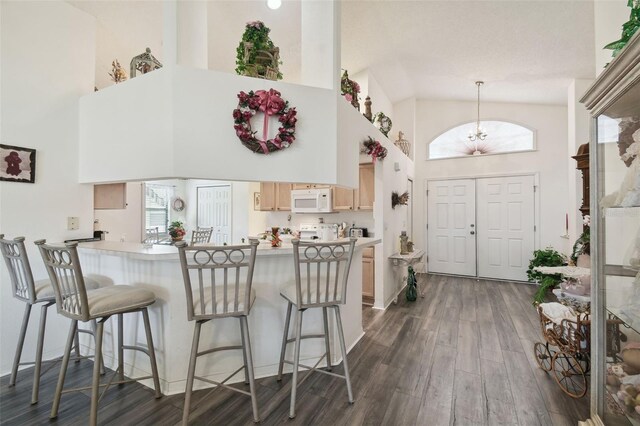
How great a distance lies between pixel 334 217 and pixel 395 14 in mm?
2907

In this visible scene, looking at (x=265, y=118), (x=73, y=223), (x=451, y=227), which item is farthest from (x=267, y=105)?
(x=451, y=227)

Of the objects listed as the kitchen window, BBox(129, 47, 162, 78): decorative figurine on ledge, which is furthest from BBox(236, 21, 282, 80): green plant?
the kitchen window

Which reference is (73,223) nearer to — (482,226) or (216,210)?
(216,210)

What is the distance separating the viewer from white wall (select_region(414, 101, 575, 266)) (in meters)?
5.10

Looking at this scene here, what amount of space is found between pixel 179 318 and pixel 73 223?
5.36 feet

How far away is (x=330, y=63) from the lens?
2.57 metres

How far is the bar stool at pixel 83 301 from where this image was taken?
1681 millimetres

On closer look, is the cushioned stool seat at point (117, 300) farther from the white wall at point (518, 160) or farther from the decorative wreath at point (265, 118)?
the white wall at point (518, 160)

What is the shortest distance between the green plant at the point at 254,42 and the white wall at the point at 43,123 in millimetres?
1712

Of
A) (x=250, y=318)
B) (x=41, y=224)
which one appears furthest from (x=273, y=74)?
(x=41, y=224)

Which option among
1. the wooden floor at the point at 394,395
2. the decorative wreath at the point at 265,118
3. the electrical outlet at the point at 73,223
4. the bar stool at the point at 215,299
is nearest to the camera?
the bar stool at the point at 215,299

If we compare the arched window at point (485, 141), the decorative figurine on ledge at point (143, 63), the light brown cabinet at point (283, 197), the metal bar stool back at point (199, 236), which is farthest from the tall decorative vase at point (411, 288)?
the decorative figurine on ledge at point (143, 63)

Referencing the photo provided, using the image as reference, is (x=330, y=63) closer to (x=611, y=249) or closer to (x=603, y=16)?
(x=603, y=16)

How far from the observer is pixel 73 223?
273cm
